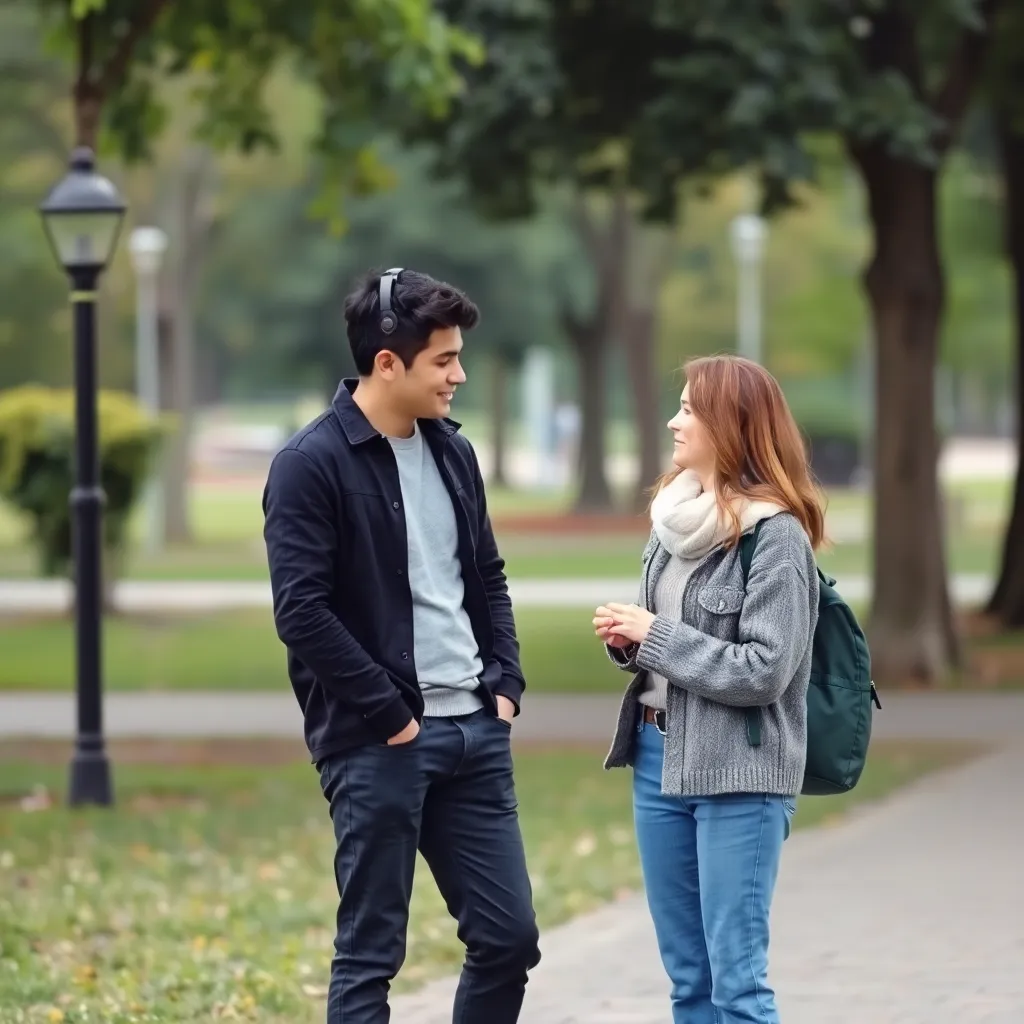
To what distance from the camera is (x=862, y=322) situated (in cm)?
4394

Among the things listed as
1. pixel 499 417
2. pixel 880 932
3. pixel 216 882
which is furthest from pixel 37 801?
pixel 499 417

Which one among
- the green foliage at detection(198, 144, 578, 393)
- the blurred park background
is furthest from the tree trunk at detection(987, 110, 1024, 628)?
the green foliage at detection(198, 144, 578, 393)

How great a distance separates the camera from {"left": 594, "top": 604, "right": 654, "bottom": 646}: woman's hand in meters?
4.51

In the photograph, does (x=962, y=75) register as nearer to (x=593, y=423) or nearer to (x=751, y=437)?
(x=751, y=437)

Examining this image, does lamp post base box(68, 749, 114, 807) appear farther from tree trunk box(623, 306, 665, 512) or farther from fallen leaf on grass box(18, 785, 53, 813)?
tree trunk box(623, 306, 665, 512)

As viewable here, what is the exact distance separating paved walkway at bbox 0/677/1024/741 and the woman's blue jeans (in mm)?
8419

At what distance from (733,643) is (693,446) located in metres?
0.40

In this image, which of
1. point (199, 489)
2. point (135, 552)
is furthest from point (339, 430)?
point (199, 489)

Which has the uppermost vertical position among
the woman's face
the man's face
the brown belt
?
the man's face

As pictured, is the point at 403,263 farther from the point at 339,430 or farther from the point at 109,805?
the point at 339,430

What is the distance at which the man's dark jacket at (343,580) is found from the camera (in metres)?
4.41

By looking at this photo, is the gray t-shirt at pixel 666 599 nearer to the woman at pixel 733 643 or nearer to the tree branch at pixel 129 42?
the woman at pixel 733 643

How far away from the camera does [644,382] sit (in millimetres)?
39156

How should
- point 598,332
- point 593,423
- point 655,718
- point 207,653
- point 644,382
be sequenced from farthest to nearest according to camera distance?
point 598,332
point 593,423
point 644,382
point 207,653
point 655,718
